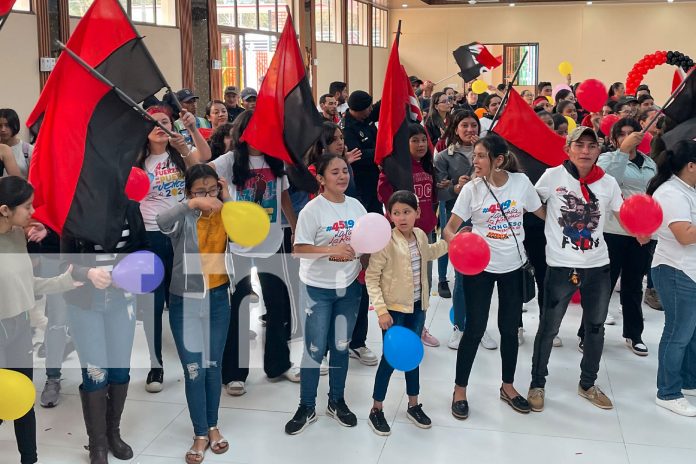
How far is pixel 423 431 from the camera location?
3385mm

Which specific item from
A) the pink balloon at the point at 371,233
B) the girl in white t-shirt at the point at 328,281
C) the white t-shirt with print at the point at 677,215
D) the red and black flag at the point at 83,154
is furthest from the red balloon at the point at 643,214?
the red and black flag at the point at 83,154

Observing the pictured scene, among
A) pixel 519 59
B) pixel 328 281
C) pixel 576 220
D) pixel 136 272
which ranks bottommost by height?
pixel 328 281

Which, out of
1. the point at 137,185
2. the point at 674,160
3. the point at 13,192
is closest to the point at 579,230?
the point at 674,160

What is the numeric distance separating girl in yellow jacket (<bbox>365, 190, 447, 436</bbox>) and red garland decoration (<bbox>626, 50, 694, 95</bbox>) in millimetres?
2815

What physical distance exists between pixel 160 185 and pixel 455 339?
2.03 meters

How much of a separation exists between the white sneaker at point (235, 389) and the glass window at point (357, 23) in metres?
15.1

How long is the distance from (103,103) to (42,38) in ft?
15.4

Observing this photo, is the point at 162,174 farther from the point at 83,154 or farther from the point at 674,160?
the point at 674,160

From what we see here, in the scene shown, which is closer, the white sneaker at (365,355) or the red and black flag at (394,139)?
the red and black flag at (394,139)

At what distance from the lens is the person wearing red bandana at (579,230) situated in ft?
11.2

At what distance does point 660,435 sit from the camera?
3.33 m

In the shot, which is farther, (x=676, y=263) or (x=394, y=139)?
(x=394, y=139)

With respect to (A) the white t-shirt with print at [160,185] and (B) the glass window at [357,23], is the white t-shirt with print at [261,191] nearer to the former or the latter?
(A) the white t-shirt with print at [160,185]

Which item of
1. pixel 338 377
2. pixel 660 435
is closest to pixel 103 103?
pixel 338 377
